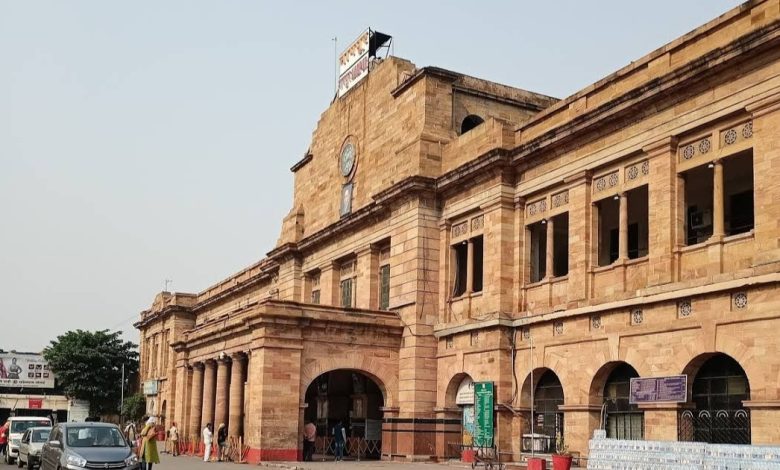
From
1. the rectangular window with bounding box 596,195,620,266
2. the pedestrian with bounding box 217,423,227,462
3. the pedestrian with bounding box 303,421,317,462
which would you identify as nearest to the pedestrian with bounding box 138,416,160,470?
the pedestrian with bounding box 303,421,317,462

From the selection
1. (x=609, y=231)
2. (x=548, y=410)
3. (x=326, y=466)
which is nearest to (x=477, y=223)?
(x=609, y=231)

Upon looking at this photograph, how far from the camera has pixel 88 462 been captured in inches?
806

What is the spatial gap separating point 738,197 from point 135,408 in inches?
2187

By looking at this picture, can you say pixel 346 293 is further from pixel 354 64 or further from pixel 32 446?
pixel 32 446

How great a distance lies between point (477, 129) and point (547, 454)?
35.5 ft

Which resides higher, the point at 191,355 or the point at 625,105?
the point at 625,105

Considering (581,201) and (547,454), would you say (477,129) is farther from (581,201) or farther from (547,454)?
(547,454)

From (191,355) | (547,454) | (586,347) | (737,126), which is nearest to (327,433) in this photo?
(191,355)

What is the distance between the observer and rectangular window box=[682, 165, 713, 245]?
83.6ft

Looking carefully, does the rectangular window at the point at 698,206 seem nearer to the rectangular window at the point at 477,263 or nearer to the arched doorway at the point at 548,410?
the arched doorway at the point at 548,410

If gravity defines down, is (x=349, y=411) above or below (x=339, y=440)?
above

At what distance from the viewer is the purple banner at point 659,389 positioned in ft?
74.1

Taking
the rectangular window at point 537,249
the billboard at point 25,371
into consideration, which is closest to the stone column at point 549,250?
the rectangular window at point 537,249

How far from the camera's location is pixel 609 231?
29.7 m
